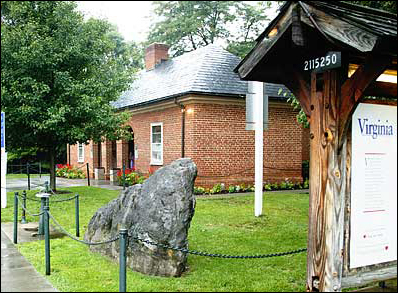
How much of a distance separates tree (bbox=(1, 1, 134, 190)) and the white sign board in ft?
32.7


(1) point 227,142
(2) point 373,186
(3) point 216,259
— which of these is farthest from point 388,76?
(1) point 227,142

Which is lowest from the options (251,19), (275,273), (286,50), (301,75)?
(275,273)

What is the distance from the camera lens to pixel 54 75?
13.0m

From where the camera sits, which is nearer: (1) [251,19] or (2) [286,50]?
(2) [286,50]

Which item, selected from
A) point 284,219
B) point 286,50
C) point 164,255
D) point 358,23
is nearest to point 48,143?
point 284,219

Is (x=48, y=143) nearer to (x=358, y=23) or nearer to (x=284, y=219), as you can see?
(x=284, y=219)

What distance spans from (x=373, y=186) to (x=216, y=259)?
309 cm

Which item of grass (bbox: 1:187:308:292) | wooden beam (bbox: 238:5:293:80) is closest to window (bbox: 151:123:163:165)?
grass (bbox: 1:187:308:292)

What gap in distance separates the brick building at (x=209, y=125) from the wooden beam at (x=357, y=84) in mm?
11139

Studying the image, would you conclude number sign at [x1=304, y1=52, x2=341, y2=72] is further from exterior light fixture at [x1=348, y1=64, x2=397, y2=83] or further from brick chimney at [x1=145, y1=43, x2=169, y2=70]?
brick chimney at [x1=145, y1=43, x2=169, y2=70]

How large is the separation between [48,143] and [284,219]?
896 centimetres

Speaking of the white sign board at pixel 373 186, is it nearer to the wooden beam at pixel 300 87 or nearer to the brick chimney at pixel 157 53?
the wooden beam at pixel 300 87

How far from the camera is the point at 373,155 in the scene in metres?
4.41

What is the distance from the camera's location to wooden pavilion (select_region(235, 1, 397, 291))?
4.00 meters
